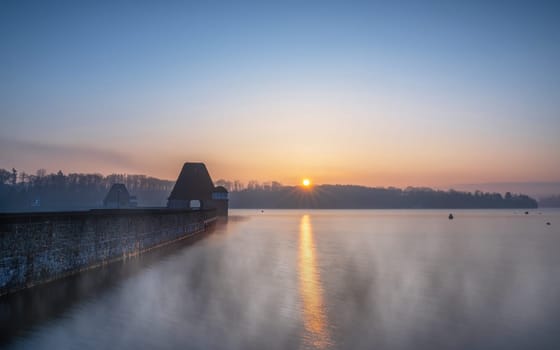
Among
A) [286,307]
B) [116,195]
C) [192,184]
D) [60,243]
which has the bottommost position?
[286,307]

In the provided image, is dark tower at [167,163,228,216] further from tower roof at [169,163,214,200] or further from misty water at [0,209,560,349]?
misty water at [0,209,560,349]

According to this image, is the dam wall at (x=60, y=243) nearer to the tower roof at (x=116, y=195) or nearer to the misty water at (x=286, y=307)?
the misty water at (x=286, y=307)

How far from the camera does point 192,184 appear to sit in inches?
2389

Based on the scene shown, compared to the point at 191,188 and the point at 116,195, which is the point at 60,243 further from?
the point at 116,195

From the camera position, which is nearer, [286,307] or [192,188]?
[286,307]

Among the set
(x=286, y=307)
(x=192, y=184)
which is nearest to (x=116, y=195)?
(x=192, y=184)

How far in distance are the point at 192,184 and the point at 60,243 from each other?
46248mm

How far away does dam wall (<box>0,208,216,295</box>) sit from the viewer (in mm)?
11922

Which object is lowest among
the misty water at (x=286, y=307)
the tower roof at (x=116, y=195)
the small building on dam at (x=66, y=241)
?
the misty water at (x=286, y=307)

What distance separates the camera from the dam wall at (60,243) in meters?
11.9

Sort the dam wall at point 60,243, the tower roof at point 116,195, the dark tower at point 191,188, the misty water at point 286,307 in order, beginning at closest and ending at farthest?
the misty water at point 286,307 < the dam wall at point 60,243 < the dark tower at point 191,188 < the tower roof at point 116,195

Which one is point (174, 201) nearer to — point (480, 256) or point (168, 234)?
point (168, 234)

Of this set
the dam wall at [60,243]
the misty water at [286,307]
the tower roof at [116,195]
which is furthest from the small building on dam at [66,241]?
the tower roof at [116,195]

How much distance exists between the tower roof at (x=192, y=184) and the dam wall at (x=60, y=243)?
35.5 meters
